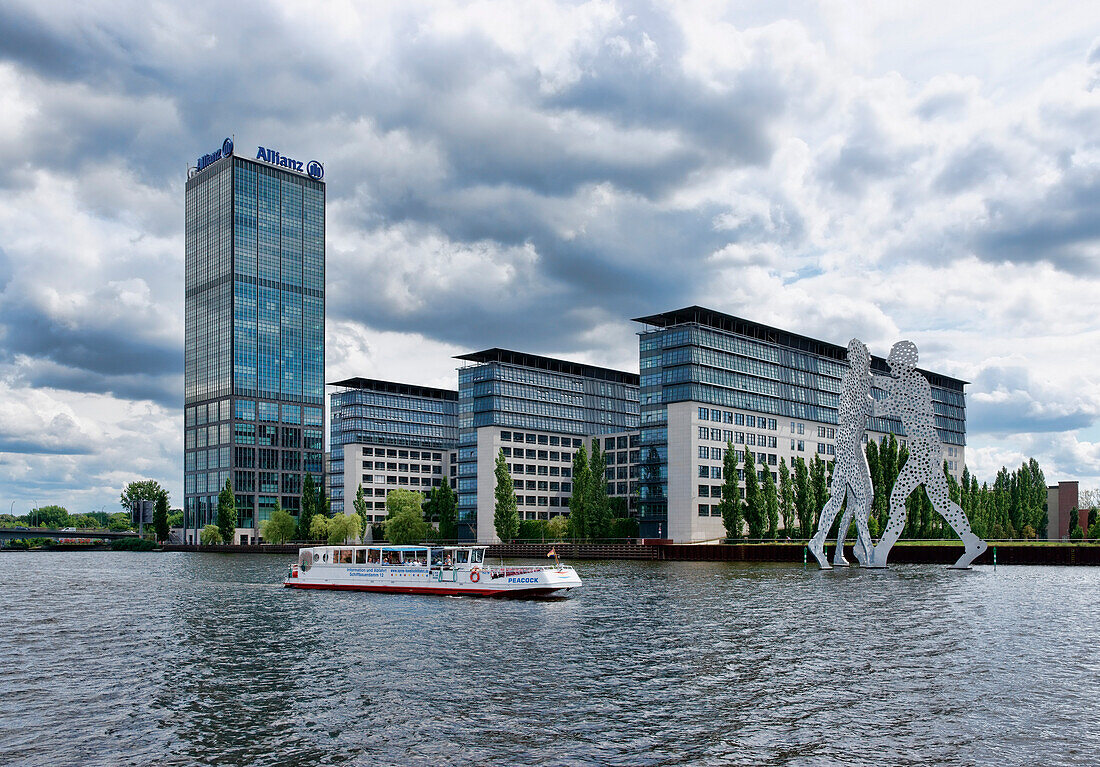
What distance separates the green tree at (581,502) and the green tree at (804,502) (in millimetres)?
39046

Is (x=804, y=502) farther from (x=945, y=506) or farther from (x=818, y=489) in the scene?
(x=945, y=506)

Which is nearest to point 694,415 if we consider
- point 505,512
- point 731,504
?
point 731,504

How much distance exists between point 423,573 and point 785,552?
6787 cm

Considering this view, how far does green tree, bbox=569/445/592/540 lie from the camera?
182 m

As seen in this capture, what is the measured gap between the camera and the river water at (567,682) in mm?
29109

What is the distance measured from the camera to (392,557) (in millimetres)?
91562

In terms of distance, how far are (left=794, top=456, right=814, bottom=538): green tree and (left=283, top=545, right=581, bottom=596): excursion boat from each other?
9116 centimetres

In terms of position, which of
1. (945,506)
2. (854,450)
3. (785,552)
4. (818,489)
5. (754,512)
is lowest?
(785,552)

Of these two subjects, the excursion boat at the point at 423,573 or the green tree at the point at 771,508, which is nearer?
the excursion boat at the point at 423,573

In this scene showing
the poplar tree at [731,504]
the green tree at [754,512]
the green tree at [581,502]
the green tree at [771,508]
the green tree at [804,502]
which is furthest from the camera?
the green tree at [581,502]

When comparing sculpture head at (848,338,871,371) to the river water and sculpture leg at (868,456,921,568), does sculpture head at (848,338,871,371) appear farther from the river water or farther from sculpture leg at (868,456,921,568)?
the river water

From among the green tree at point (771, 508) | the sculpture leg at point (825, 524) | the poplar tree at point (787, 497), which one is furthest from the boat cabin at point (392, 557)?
the poplar tree at point (787, 497)

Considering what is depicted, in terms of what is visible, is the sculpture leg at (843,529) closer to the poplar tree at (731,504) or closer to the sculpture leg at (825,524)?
the sculpture leg at (825,524)

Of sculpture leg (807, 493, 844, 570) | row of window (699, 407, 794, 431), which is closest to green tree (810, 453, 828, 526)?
row of window (699, 407, 794, 431)
